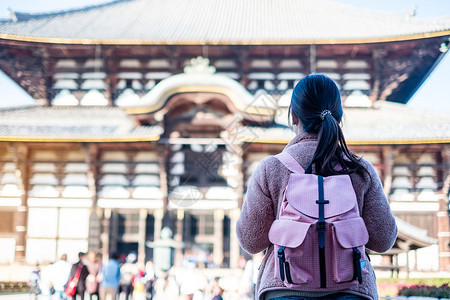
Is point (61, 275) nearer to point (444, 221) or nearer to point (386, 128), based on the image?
point (386, 128)

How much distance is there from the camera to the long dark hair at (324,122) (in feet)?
6.50

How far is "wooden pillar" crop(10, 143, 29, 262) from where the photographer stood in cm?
1672

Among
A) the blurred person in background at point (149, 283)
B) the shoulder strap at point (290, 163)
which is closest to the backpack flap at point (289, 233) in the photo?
the shoulder strap at point (290, 163)

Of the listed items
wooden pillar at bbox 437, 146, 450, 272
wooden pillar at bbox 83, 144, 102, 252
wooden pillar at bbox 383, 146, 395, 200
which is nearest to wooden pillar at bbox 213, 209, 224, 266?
wooden pillar at bbox 83, 144, 102, 252

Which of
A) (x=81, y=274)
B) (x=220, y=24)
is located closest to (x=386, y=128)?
(x=220, y=24)

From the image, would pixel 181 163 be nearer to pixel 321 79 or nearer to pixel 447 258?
pixel 447 258

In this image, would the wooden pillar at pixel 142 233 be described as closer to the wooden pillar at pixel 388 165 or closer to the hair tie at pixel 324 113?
the wooden pillar at pixel 388 165

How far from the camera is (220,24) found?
2078 cm

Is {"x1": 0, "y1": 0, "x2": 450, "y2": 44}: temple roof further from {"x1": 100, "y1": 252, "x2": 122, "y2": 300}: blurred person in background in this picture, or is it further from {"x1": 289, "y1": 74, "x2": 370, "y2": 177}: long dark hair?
{"x1": 289, "y1": 74, "x2": 370, "y2": 177}: long dark hair

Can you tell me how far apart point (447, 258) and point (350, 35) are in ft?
26.7

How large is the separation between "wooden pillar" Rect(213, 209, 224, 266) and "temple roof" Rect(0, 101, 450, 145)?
8.46 feet

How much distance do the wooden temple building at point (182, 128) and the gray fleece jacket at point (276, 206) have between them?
1333cm

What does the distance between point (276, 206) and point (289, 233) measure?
0.65ft

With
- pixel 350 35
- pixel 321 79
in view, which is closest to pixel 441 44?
pixel 350 35
